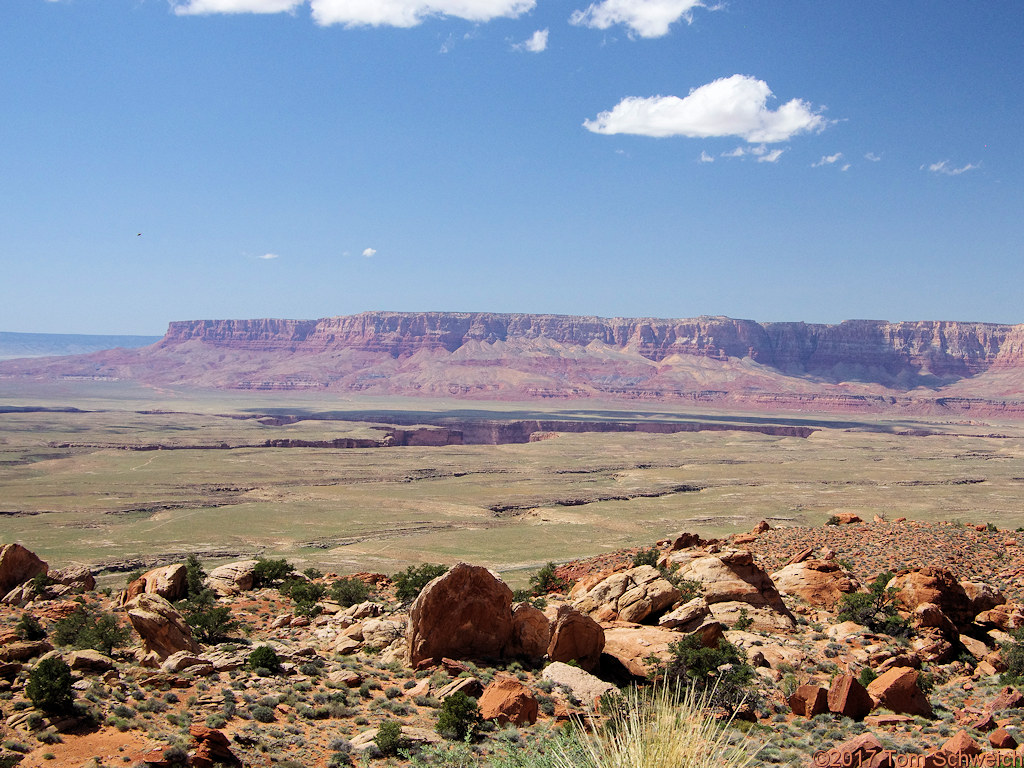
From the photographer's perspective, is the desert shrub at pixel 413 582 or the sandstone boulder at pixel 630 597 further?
the desert shrub at pixel 413 582

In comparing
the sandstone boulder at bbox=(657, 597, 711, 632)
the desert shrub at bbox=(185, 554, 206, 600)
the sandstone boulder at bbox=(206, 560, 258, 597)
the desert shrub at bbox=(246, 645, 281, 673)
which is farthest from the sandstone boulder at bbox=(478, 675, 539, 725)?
A: the sandstone boulder at bbox=(206, 560, 258, 597)

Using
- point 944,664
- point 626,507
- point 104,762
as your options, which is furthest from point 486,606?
point 626,507

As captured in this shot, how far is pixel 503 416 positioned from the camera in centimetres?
16275

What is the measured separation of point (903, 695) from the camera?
1362 cm

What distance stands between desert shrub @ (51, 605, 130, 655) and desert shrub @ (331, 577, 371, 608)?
665 centimetres

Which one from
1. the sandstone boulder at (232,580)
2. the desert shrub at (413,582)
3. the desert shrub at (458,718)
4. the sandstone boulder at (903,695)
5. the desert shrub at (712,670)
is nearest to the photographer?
the desert shrub at (458,718)

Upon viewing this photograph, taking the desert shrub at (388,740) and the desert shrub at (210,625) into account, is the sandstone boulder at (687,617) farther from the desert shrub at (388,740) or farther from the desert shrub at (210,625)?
the desert shrub at (210,625)

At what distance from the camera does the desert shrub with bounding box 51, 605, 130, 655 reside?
15.6 m

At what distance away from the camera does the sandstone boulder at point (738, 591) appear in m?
19.9

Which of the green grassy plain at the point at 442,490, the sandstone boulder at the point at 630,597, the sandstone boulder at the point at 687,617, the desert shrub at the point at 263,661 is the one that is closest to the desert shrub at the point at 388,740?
the desert shrub at the point at 263,661

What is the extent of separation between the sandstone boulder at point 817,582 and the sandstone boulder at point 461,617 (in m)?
10.4

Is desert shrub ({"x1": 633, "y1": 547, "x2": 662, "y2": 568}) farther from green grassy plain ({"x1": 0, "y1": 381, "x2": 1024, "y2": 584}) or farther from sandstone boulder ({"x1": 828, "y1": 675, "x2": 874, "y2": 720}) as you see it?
sandstone boulder ({"x1": 828, "y1": 675, "x2": 874, "y2": 720})

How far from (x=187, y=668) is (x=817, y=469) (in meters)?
89.9

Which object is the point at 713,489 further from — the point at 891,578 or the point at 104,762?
the point at 104,762
